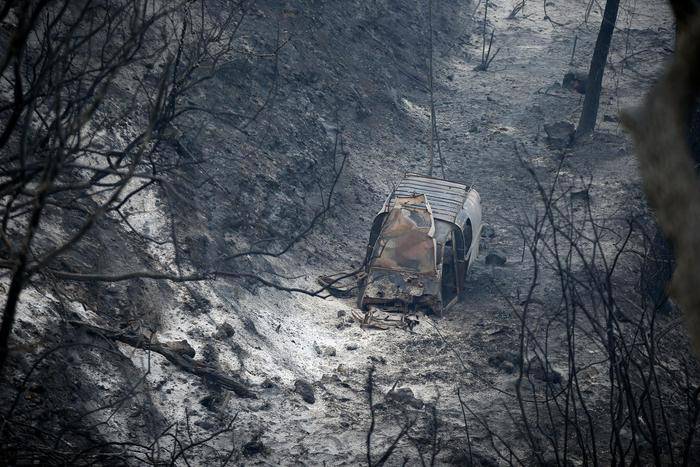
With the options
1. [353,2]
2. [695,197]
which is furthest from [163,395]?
[353,2]

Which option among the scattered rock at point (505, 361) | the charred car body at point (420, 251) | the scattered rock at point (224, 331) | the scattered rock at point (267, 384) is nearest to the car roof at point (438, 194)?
the charred car body at point (420, 251)

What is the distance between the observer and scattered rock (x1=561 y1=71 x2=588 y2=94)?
18.7 meters

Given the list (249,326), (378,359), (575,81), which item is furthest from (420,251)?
(575,81)

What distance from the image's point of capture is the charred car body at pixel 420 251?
9.89 meters

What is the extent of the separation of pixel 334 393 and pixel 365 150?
8161 millimetres

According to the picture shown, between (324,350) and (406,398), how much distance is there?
1.64m

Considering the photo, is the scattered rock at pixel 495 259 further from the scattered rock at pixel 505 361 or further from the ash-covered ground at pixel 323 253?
the scattered rock at pixel 505 361

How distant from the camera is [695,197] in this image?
1280mm

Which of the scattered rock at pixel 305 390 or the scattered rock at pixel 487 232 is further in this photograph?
the scattered rock at pixel 487 232

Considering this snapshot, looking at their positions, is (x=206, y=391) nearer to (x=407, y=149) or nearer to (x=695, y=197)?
(x=695, y=197)

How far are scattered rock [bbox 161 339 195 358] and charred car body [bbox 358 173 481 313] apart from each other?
10.6 feet

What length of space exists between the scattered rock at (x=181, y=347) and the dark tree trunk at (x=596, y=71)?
12.6 meters

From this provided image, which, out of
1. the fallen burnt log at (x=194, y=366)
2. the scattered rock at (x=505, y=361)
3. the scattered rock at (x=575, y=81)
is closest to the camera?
the fallen burnt log at (x=194, y=366)

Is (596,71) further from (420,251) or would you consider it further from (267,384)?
(267,384)
